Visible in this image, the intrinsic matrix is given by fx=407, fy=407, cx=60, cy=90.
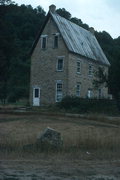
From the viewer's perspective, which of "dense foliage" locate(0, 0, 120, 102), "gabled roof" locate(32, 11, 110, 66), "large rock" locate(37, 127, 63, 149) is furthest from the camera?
"gabled roof" locate(32, 11, 110, 66)

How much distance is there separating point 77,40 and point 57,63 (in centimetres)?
452

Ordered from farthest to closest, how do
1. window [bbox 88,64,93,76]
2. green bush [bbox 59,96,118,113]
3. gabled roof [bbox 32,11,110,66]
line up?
window [bbox 88,64,93,76], gabled roof [bbox 32,11,110,66], green bush [bbox 59,96,118,113]

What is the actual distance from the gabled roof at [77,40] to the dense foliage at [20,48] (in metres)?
2.49

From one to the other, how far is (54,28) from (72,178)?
39.2 m

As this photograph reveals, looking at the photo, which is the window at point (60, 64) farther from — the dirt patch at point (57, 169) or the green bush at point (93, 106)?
the dirt patch at point (57, 169)

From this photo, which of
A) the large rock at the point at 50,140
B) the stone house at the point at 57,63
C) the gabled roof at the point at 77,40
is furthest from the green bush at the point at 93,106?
the large rock at the point at 50,140

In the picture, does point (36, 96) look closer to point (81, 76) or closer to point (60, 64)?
point (60, 64)

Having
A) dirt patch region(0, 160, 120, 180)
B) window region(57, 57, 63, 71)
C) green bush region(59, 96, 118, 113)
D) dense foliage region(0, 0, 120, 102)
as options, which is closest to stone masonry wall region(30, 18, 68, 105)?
window region(57, 57, 63, 71)

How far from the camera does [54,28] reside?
4809 centimetres

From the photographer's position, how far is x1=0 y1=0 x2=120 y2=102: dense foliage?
36.8m

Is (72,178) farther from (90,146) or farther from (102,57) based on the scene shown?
(102,57)

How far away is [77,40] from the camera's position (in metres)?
50.5

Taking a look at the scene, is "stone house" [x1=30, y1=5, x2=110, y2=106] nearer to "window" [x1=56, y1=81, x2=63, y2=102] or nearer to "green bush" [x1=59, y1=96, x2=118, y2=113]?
"window" [x1=56, y1=81, x2=63, y2=102]

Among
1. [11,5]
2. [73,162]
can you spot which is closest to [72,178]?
[73,162]
